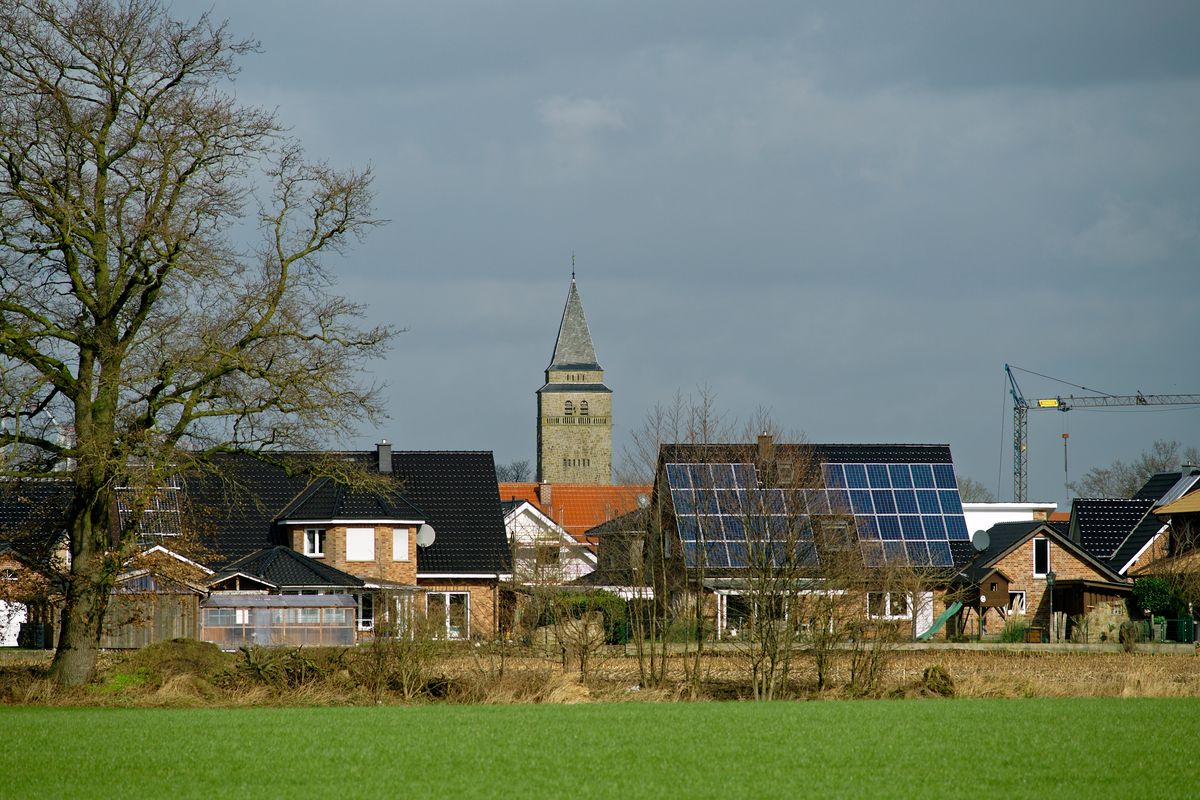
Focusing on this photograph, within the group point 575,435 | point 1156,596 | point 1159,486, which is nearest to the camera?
point 1156,596

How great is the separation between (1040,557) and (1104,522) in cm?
899

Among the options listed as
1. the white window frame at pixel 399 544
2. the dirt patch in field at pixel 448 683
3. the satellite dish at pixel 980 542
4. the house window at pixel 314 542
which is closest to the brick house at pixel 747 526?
the dirt patch in field at pixel 448 683

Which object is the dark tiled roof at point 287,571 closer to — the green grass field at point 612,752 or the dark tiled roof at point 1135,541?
the green grass field at point 612,752

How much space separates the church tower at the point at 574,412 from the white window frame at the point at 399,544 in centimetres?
11174

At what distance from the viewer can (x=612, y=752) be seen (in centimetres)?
2100

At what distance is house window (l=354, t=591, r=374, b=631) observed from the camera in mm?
47094

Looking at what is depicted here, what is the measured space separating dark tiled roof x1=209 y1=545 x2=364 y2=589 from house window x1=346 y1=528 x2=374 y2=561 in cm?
192

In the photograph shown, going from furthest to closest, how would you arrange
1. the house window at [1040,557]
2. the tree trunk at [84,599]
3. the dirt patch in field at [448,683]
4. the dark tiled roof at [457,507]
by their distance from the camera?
the house window at [1040,557] < the dark tiled roof at [457,507] < the tree trunk at [84,599] < the dirt patch in field at [448,683]

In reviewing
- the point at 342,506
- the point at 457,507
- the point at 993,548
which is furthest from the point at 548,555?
the point at 993,548

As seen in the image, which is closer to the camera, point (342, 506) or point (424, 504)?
point (342, 506)

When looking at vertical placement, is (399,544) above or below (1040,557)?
above

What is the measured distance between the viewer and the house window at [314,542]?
1954 inches

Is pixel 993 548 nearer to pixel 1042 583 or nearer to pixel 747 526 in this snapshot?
pixel 1042 583

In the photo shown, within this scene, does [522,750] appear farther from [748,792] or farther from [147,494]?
[147,494]
